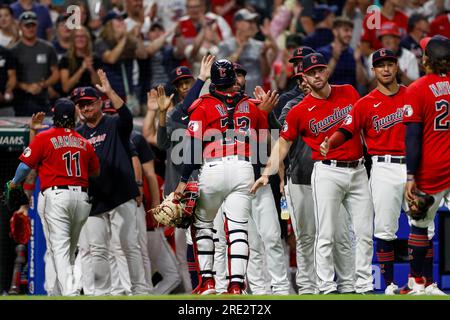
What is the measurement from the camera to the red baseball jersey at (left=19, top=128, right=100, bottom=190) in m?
10.8

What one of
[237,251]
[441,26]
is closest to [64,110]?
[237,251]

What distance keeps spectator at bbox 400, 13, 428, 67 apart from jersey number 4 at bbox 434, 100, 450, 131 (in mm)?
6573

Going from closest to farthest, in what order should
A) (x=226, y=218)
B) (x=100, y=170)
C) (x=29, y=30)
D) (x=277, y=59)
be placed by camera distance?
1. (x=226, y=218)
2. (x=100, y=170)
3. (x=29, y=30)
4. (x=277, y=59)

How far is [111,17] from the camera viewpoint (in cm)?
1529

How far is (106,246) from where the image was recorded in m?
11.7

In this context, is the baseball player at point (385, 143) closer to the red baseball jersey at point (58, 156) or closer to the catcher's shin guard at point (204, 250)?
the catcher's shin guard at point (204, 250)

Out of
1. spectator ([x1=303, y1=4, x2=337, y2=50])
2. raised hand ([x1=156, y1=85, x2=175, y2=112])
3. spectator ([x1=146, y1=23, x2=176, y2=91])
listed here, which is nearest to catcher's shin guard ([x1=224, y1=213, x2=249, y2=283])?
raised hand ([x1=156, y1=85, x2=175, y2=112])

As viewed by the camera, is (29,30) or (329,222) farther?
(29,30)

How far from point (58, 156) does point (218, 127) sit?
73.2 inches

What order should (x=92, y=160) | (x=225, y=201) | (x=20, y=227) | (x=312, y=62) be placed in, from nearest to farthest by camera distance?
(x=225, y=201) < (x=312, y=62) < (x=92, y=160) < (x=20, y=227)

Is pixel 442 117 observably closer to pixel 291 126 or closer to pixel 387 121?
pixel 387 121

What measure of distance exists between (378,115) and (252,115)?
1132mm

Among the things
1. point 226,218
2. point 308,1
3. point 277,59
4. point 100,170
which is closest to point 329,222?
point 226,218
